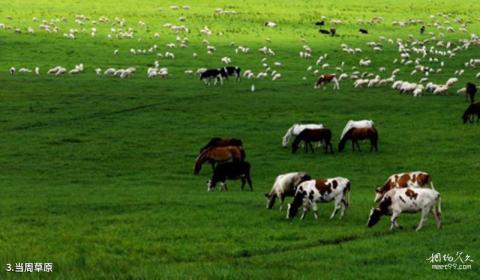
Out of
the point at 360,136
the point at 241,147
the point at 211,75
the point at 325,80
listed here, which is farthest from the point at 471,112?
the point at 211,75

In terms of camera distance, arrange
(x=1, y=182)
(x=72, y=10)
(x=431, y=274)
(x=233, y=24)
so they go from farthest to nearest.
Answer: (x=72, y=10)
(x=233, y=24)
(x=1, y=182)
(x=431, y=274)

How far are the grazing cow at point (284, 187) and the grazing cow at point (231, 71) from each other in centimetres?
3706

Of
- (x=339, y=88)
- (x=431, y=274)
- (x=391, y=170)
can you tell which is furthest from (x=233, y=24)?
(x=431, y=274)

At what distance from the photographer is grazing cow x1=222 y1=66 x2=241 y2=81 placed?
5984 centimetres

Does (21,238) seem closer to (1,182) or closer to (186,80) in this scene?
(1,182)

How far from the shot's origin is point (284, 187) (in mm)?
22938

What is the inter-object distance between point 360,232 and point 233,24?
72871 mm

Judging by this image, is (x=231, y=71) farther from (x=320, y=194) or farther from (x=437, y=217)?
(x=437, y=217)

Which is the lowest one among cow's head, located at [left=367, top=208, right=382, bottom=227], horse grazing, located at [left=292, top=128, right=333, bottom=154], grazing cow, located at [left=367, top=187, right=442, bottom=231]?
horse grazing, located at [left=292, top=128, right=333, bottom=154]

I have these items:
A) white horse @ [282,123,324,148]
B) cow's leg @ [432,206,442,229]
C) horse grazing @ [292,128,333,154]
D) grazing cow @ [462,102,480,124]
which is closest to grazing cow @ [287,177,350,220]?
cow's leg @ [432,206,442,229]

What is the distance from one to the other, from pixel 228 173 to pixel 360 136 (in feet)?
33.1

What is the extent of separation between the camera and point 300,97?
5084 cm

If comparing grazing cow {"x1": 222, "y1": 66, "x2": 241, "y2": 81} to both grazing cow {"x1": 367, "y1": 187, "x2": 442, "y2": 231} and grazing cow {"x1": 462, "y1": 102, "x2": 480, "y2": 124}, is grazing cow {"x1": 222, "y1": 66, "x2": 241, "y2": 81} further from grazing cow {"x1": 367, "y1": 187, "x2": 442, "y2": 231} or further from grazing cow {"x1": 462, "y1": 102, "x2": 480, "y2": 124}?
grazing cow {"x1": 367, "y1": 187, "x2": 442, "y2": 231}

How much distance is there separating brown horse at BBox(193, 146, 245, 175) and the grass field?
62 cm
